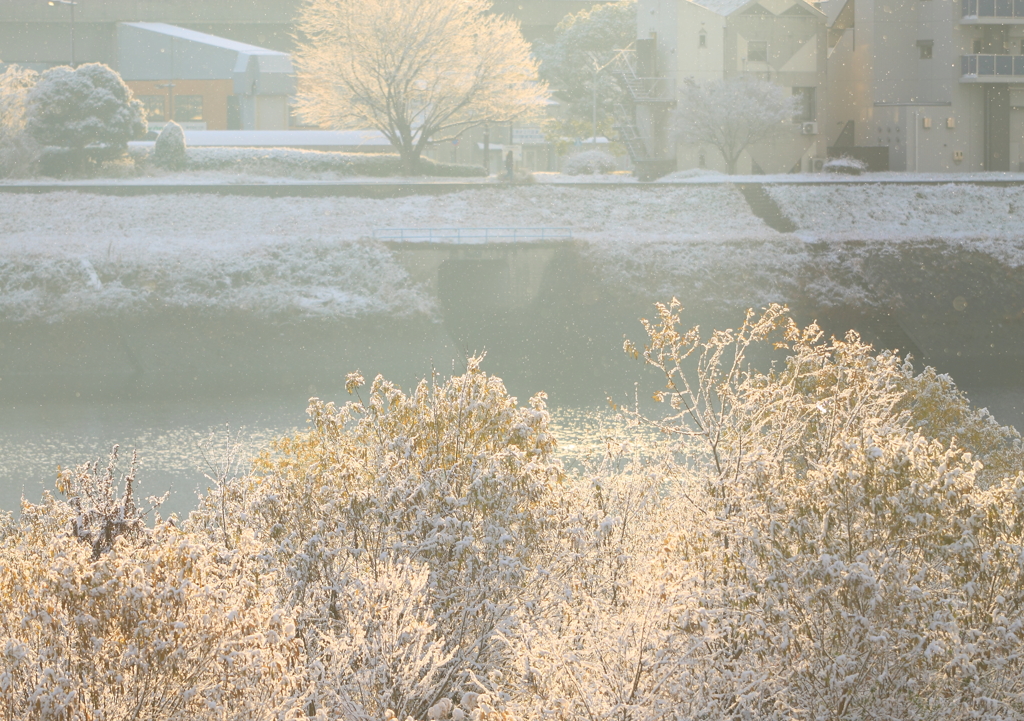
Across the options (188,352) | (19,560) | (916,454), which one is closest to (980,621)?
(916,454)

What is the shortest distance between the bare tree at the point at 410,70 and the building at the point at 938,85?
38.6ft

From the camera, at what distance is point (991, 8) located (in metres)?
36.2

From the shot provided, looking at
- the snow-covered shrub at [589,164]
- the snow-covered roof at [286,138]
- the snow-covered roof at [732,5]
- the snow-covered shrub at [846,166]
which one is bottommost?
the snow-covered shrub at [846,166]

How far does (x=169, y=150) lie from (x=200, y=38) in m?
12.5

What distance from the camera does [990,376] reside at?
2592 cm

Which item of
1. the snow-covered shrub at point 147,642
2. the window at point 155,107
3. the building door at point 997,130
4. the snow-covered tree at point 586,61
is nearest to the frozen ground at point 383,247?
the building door at point 997,130

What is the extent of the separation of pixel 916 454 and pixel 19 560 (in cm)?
521

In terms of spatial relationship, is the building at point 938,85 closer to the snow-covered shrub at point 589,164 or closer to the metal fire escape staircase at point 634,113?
the metal fire escape staircase at point 634,113

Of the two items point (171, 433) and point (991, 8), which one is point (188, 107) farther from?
point (991, 8)

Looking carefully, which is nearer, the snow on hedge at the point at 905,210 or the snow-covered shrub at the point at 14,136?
the snow on hedge at the point at 905,210

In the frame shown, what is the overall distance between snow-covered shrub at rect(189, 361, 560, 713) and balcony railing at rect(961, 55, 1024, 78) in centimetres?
3310

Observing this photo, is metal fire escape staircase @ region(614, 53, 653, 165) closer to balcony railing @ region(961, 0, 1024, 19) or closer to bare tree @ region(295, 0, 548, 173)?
bare tree @ region(295, 0, 548, 173)

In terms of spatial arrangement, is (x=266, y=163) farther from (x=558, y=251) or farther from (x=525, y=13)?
(x=525, y=13)

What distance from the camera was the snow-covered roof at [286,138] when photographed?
41.3m
